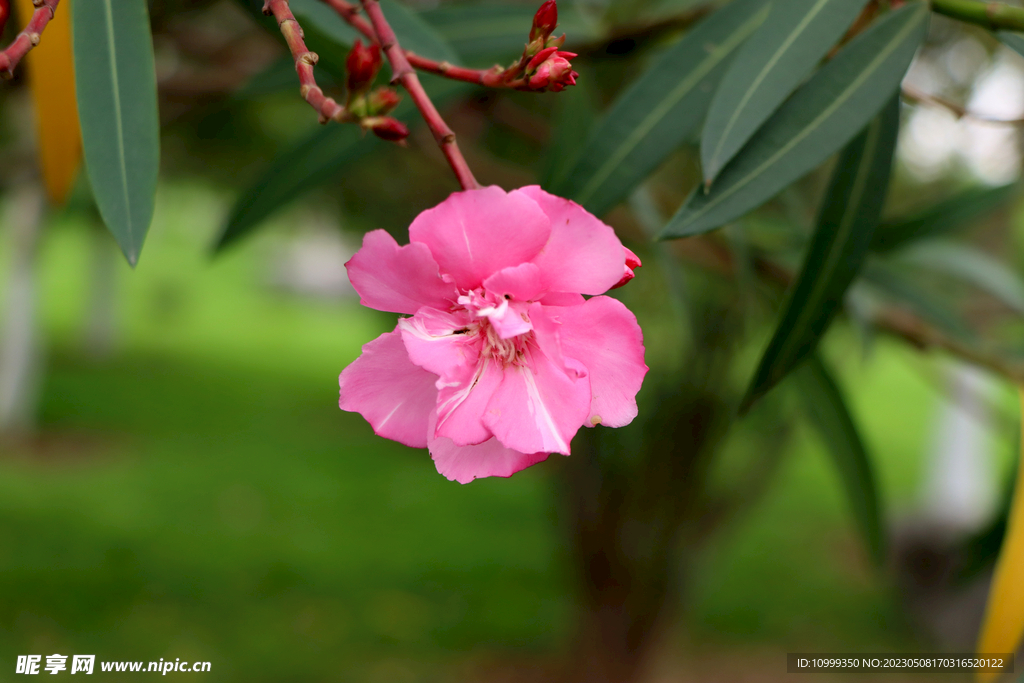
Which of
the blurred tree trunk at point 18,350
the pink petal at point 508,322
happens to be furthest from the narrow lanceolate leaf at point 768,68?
the blurred tree trunk at point 18,350

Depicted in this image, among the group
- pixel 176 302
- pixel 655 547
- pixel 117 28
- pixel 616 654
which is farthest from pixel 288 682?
pixel 176 302

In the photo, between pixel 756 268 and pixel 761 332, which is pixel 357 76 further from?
pixel 761 332

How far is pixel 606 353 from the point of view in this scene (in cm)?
45

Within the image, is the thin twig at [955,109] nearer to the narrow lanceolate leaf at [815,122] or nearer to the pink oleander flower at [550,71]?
the narrow lanceolate leaf at [815,122]

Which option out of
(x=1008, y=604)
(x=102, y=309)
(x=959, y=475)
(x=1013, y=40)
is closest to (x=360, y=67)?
(x=1013, y=40)

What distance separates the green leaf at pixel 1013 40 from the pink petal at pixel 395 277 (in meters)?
0.56

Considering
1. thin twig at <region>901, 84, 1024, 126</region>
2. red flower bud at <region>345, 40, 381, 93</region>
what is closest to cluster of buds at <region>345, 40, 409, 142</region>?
red flower bud at <region>345, 40, 381, 93</region>

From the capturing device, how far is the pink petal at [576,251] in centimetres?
44

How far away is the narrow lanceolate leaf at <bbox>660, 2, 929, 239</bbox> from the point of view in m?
0.59

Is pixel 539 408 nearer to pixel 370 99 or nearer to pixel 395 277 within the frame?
pixel 395 277

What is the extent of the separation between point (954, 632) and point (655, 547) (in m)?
2.22

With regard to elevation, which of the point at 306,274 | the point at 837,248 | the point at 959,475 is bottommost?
the point at 306,274

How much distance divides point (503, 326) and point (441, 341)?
44 mm

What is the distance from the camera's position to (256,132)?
2.38m
